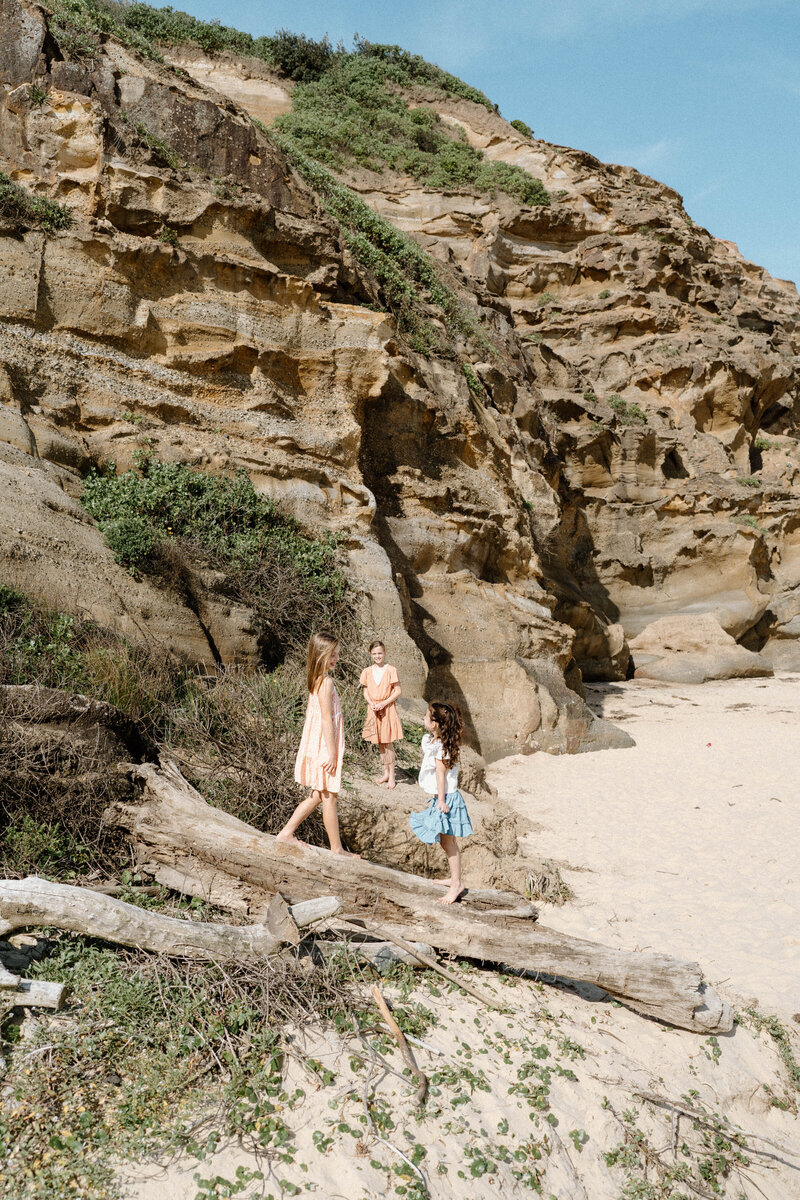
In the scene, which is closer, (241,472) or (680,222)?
(241,472)

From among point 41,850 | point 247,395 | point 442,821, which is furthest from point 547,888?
point 247,395

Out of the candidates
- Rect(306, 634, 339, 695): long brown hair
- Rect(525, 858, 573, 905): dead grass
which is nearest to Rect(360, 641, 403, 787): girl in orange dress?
Rect(525, 858, 573, 905): dead grass

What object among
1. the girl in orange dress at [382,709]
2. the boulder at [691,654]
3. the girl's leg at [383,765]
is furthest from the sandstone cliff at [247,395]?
the girl's leg at [383,765]

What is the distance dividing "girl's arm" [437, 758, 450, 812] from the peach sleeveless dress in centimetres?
65

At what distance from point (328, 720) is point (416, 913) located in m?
1.31

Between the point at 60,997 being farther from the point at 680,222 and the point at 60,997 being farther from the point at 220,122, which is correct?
the point at 680,222

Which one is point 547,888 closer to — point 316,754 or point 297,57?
point 316,754

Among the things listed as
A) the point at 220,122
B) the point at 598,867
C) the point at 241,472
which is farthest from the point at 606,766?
the point at 220,122

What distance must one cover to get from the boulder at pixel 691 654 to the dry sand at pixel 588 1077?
40.5ft

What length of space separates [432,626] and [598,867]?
17.0 feet

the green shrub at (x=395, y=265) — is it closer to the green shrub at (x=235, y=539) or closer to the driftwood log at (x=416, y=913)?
the green shrub at (x=235, y=539)

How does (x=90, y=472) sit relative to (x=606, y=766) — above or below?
above

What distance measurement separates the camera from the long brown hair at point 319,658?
5.39 metres

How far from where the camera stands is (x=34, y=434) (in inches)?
338
